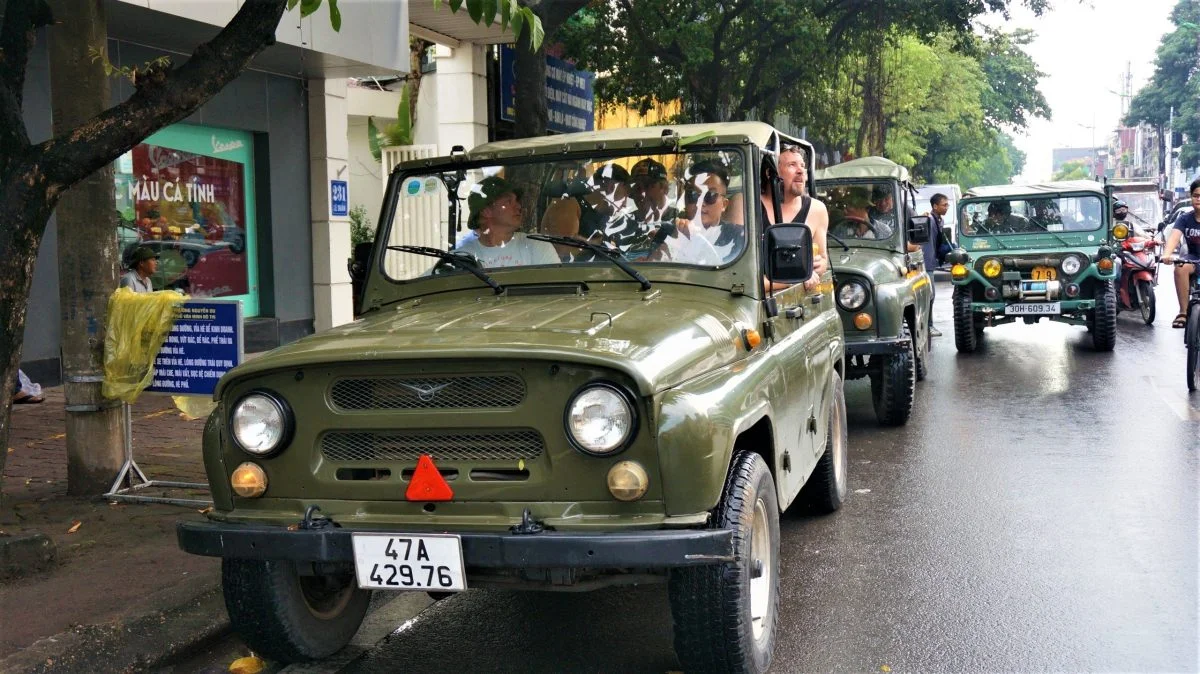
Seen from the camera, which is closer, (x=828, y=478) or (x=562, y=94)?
(x=828, y=478)

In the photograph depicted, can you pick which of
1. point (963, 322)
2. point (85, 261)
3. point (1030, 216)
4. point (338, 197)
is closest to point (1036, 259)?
point (1030, 216)

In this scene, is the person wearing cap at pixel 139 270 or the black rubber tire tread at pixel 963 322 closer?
the person wearing cap at pixel 139 270

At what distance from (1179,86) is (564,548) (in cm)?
7803

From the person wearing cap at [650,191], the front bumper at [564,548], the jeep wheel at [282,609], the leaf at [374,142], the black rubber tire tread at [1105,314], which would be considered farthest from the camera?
the leaf at [374,142]

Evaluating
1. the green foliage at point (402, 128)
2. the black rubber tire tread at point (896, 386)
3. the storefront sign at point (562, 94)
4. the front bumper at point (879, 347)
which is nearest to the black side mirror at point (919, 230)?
the black rubber tire tread at point (896, 386)

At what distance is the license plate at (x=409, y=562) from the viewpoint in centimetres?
364

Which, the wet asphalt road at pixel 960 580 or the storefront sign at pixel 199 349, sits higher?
the storefront sign at pixel 199 349

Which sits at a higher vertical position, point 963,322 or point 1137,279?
point 1137,279

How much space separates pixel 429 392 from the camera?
12.6 ft

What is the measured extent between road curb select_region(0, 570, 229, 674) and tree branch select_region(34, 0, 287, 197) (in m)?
1.88

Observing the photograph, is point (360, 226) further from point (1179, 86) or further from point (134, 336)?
point (1179, 86)

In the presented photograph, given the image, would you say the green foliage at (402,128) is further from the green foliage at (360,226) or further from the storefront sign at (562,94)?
the storefront sign at (562,94)

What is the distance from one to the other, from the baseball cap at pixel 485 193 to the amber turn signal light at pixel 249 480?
168cm

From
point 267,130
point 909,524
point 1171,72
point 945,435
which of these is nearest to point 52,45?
point 909,524
